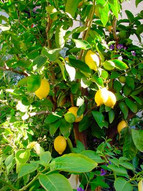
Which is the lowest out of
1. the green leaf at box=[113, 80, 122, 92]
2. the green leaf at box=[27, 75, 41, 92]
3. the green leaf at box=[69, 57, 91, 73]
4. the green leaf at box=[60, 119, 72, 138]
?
the green leaf at box=[60, 119, 72, 138]

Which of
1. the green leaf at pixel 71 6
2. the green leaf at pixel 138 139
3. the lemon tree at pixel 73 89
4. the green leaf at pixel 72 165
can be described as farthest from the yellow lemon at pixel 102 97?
the green leaf at pixel 72 165

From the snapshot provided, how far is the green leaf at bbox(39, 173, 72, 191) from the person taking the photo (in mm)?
272

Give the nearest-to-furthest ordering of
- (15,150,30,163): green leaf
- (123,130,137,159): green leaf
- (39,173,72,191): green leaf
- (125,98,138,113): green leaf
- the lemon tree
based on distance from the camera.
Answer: (39,173,72,191): green leaf
(15,150,30,163): green leaf
the lemon tree
(123,130,137,159): green leaf
(125,98,138,113): green leaf

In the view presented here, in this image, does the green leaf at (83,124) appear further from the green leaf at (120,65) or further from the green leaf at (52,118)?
the green leaf at (120,65)

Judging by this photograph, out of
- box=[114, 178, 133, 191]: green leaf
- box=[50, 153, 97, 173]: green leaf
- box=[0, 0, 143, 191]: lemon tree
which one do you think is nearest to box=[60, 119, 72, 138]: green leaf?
box=[0, 0, 143, 191]: lemon tree

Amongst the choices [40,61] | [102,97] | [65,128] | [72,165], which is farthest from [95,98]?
[72,165]

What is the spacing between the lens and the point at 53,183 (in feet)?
0.92

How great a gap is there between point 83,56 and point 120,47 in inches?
11.3

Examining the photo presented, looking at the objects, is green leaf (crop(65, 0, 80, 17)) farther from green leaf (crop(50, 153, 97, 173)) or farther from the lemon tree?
green leaf (crop(50, 153, 97, 173))

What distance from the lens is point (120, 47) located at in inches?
35.1

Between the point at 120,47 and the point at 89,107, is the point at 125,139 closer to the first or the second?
the point at 89,107

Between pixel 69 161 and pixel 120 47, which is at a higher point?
pixel 120 47

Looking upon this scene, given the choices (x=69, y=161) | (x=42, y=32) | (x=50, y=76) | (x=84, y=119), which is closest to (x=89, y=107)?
(x=84, y=119)

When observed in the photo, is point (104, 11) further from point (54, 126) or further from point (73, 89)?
point (54, 126)
